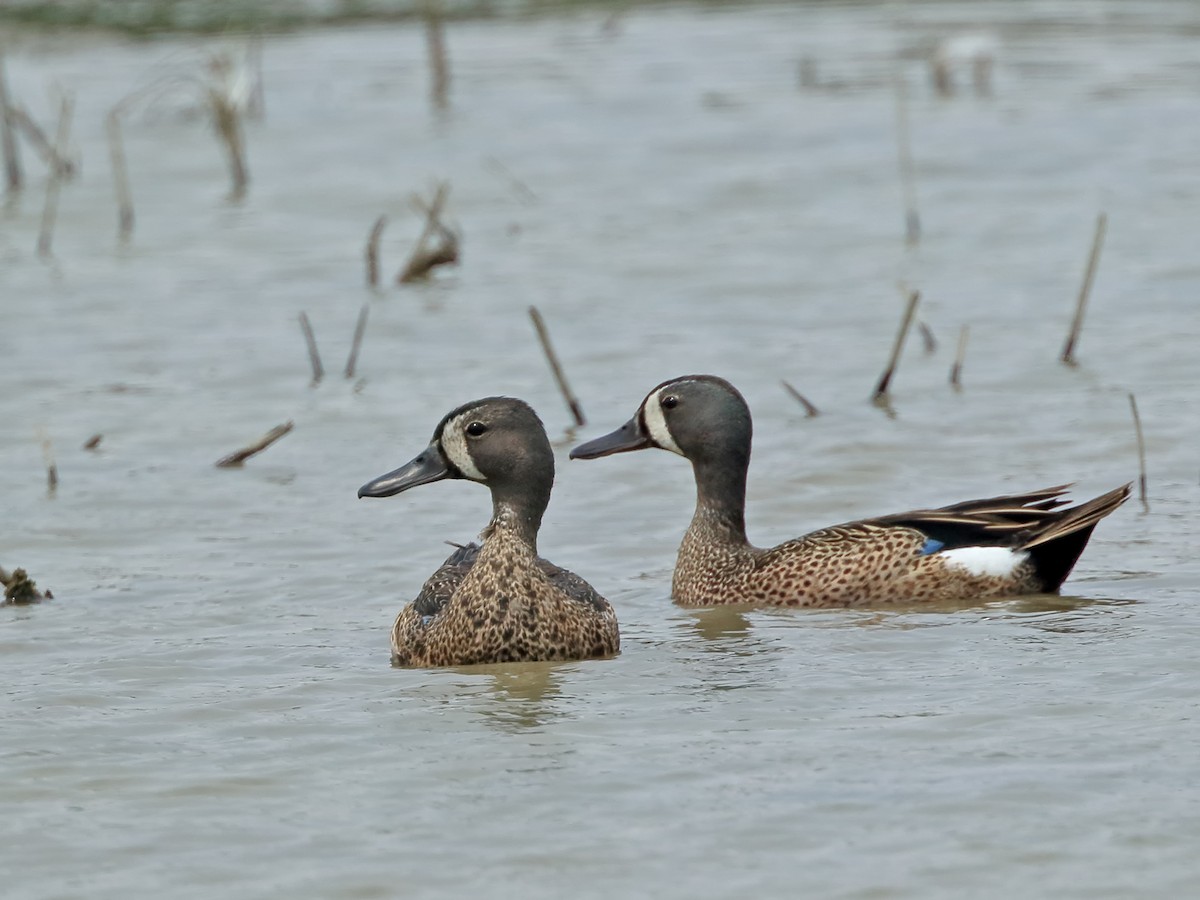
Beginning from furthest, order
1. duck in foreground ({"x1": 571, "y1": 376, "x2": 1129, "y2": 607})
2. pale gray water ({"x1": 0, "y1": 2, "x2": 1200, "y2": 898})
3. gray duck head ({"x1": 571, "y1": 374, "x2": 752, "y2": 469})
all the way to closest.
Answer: gray duck head ({"x1": 571, "y1": 374, "x2": 752, "y2": 469}), duck in foreground ({"x1": 571, "y1": 376, "x2": 1129, "y2": 607}), pale gray water ({"x1": 0, "y1": 2, "x2": 1200, "y2": 898})

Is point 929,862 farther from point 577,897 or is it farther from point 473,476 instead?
point 473,476

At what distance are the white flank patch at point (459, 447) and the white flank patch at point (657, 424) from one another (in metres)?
1.38

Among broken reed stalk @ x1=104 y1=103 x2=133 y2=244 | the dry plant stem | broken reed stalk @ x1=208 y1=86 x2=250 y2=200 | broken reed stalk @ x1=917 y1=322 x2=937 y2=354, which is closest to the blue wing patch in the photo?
broken reed stalk @ x1=917 y1=322 x2=937 y2=354

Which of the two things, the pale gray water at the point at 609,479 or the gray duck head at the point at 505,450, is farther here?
the gray duck head at the point at 505,450

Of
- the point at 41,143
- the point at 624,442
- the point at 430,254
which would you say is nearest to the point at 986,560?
the point at 624,442

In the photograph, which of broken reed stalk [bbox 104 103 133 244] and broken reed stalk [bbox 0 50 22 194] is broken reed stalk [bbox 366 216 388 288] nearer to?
broken reed stalk [bbox 104 103 133 244]

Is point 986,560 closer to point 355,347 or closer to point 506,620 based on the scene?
point 506,620

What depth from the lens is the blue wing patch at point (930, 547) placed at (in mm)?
8398

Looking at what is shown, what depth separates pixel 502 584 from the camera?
753cm

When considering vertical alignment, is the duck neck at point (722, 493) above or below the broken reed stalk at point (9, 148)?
below

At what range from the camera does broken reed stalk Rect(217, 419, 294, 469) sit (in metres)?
10.3

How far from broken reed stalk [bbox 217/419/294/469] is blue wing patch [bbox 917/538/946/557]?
10.2 feet

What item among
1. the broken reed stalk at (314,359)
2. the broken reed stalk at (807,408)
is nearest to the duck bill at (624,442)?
the broken reed stalk at (807,408)

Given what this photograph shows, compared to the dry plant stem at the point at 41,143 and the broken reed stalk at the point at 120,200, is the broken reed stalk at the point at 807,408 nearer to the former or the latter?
the broken reed stalk at the point at 120,200
